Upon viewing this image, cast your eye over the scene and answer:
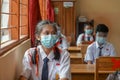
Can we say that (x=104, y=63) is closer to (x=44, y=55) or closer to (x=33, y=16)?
(x=44, y=55)

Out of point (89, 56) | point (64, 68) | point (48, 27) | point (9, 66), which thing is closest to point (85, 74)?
point (89, 56)

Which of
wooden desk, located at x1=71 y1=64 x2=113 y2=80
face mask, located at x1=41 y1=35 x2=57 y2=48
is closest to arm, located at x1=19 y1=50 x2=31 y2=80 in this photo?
face mask, located at x1=41 y1=35 x2=57 y2=48

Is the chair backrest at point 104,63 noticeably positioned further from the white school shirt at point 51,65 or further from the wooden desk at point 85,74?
the white school shirt at point 51,65

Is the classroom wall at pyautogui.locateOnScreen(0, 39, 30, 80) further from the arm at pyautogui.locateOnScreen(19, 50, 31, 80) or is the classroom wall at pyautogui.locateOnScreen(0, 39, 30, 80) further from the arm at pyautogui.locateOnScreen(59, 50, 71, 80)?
the arm at pyautogui.locateOnScreen(59, 50, 71, 80)

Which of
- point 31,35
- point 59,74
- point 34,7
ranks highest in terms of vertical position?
point 34,7

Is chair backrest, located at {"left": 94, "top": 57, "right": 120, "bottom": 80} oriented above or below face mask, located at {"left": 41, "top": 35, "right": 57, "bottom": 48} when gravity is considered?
below

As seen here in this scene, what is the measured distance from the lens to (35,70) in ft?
7.88

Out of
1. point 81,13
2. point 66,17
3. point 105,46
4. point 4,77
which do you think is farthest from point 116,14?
point 4,77

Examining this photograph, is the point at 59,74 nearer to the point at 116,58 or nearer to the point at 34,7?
the point at 116,58

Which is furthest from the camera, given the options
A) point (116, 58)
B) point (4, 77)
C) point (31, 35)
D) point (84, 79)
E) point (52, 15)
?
point (52, 15)

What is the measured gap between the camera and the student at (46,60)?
238cm

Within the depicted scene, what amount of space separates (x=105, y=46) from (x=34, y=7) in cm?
134

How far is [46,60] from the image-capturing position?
7.94 ft

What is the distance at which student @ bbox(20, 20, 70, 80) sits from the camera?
7.80 ft
